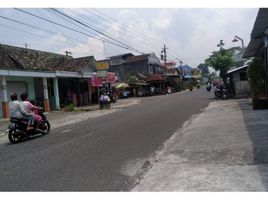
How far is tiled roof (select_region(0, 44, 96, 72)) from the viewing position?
27484 millimetres

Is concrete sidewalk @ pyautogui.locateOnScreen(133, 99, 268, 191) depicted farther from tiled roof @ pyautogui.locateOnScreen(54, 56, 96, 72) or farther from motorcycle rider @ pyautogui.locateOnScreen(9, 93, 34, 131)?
tiled roof @ pyautogui.locateOnScreen(54, 56, 96, 72)

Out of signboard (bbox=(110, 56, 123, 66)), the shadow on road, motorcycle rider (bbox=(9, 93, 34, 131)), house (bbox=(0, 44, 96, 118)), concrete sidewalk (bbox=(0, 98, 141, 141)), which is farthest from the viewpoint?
signboard (bbox=(110, 56, 123, 66))

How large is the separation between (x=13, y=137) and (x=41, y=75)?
53.9ft

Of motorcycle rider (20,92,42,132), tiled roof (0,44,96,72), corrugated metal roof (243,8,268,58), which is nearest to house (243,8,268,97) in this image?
corrugated metal roof (243,8,268,58)

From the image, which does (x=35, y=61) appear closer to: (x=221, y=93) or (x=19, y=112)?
(x=221, y=93)

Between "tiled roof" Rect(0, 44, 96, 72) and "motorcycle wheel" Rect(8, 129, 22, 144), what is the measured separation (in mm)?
12634

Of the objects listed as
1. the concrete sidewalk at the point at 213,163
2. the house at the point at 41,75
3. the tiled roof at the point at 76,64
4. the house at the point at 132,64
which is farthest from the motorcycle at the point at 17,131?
the house at the point at 132,64

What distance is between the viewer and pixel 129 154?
861 centimetres

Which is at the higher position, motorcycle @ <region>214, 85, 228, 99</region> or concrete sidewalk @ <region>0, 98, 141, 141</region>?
motorcycle @ <region>214, 85, 228, 99</region>

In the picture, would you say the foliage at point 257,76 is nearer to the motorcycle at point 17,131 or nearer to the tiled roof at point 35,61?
the motorcycle at point 17,131

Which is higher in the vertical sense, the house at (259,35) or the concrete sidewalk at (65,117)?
the house at (259,35)

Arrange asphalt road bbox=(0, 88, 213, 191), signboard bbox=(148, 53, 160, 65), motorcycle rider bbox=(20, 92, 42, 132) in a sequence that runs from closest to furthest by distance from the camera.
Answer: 1. asphalt road bbox=(0, 88, 213, 191)
2. motorcycle rider bbox=(20, 92, 42, 132)
3. signboard bbox=(148, 53, 160, 65)

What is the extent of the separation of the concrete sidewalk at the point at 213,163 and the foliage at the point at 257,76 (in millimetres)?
8428

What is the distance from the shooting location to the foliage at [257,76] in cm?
1853
